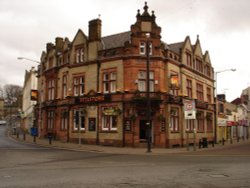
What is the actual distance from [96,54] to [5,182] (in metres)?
25.8

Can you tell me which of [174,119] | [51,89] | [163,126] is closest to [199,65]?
[174,119]

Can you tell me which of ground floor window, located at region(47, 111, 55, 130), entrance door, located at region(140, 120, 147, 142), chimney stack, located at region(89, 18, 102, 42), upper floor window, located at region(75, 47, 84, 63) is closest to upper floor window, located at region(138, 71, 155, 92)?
entrance door, located at region(140, 120, 147, 142)

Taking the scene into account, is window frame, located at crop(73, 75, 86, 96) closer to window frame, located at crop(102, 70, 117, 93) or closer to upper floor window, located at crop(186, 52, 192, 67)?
window frame, located at crop(102, 70, 117, 93)

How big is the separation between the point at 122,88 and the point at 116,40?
7285 millimetres

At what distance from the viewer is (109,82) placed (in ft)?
113

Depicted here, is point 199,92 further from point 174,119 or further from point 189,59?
point 174,119

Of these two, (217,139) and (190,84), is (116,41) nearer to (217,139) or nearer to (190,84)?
(190,84)

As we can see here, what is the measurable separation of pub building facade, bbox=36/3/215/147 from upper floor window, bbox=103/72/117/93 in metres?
0.10

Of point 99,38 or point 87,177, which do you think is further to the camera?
point 99,38

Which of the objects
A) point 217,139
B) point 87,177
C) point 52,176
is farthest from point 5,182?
point 217,139

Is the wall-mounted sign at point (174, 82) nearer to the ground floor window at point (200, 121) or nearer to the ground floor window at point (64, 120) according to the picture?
the ground floor window at point (200, 121)

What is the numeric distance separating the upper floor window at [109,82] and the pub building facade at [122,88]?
0.10 meters

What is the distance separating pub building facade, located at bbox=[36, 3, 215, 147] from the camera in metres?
32.6

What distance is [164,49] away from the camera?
3481 centimetres
